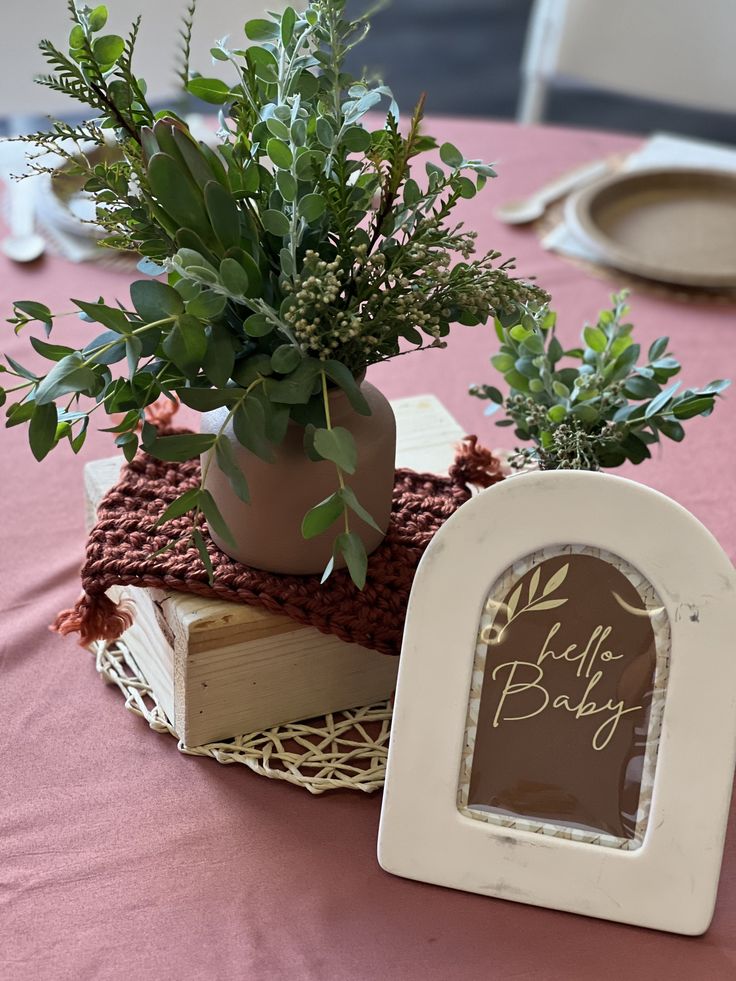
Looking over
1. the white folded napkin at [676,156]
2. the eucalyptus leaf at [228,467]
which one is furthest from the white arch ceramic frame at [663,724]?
the white folded napkin at [676,156]

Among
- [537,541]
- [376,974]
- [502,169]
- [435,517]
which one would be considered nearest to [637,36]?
[502,169]

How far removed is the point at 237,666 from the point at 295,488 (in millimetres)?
140

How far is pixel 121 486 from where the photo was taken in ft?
2.78

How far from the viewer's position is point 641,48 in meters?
2.30

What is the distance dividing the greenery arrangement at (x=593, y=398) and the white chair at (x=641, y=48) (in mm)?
1507

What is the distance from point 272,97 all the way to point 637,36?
1804 mm

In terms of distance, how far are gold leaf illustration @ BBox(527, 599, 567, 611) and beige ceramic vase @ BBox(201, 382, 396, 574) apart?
114mm

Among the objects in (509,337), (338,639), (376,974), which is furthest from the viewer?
(509,337)

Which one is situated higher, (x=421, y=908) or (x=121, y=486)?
(x=121, y=486)

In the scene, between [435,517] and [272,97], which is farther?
[435,517]

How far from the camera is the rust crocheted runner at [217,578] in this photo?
0.77 m

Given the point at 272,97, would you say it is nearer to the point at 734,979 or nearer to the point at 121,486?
the point at 121,486

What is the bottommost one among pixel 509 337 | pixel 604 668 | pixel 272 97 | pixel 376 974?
pixel 376 974

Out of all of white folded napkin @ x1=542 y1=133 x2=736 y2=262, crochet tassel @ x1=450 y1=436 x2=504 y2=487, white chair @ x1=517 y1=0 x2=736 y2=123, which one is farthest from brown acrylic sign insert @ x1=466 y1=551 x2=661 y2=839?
white chair @ x1=517 y1=0 x2=736 y2=123
